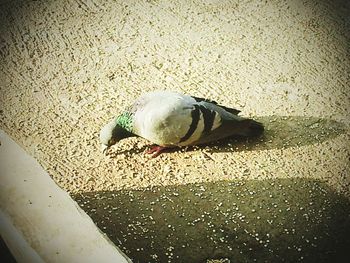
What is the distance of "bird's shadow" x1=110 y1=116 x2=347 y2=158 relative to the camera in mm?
3049

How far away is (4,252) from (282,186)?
2128 millimetres

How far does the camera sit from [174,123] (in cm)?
271

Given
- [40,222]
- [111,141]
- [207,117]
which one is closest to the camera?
[40,222]

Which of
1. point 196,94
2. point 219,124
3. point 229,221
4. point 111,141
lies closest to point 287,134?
point 219,124

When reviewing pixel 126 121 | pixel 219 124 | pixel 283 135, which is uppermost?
pixel 126 121

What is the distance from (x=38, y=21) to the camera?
4.27 m

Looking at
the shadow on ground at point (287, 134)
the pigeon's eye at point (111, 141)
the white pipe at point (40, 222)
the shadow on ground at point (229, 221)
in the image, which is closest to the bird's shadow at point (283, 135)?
the shadow on ground at point (287, 134)

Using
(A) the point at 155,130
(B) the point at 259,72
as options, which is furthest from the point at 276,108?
(A) the point at 155,130

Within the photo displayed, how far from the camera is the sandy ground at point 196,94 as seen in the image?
2488 mm

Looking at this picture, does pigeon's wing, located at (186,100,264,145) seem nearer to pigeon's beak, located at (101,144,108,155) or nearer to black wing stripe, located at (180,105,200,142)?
black wing stripe, located at (180,105,200,142)

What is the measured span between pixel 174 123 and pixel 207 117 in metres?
0.30

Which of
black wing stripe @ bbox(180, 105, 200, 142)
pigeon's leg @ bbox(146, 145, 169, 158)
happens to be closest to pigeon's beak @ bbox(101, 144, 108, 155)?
pigeon's leg @ bbox(146, 145, 169, 158)

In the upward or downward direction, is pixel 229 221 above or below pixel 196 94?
below

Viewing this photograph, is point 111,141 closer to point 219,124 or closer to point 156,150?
point 156,150
